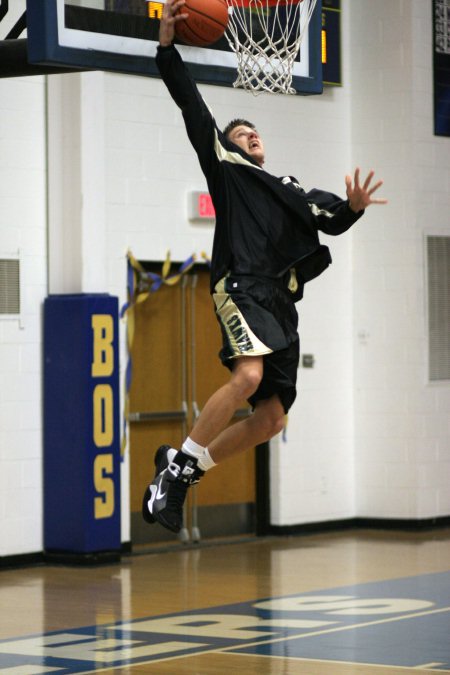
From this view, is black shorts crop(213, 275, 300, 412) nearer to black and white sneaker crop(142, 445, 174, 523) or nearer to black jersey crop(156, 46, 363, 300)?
black jersey crop(156, 46, 363, 300)

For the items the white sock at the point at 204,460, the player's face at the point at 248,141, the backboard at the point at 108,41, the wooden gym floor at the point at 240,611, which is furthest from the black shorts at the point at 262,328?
the wooden gym floor at the point at 240,611

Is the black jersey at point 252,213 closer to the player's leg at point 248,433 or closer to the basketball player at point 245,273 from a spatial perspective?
the basketball player at point 245,273

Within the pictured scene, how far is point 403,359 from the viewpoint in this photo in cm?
1320

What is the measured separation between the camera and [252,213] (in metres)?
6.39

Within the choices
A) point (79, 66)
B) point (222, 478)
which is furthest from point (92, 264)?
point (79, 66)

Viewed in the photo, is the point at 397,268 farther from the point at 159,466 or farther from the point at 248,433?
the point at 159,466

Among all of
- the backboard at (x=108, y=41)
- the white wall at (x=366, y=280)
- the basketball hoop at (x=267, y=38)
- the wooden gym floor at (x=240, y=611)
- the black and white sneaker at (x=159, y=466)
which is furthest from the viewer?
the white wall at (x=366, y=280)

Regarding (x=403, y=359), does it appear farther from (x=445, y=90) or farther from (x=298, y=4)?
(x=298, y=4)

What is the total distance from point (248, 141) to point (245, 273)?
725 millimetres

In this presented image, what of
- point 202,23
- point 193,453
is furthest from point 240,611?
point 202,23

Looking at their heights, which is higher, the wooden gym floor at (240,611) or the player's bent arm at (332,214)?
the player's bent arm at (332,214)

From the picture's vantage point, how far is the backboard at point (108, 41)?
6367mm

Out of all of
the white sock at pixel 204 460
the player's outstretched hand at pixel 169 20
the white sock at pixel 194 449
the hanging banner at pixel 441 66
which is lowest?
the white sock at pixel 204 460

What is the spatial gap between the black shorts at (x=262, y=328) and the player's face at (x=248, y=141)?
654 millimetres
